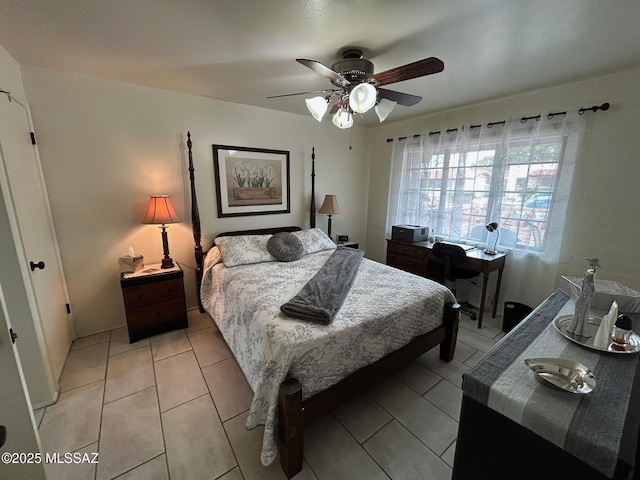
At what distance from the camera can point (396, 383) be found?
80.6 inches

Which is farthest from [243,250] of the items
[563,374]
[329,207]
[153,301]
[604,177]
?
[604,177]

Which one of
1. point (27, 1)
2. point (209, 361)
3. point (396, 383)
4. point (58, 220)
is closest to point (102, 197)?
point (58, 220)

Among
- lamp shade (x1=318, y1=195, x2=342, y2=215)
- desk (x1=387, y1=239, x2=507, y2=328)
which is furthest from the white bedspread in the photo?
lamp shade (x1=318, y1=195, x2=342, y2=215)

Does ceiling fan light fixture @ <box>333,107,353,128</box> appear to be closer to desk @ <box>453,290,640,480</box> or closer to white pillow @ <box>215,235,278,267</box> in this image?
white pillow @ <box>215,235,278,267</box>

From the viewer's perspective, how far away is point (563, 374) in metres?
0.88

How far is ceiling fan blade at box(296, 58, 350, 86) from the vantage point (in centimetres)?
150

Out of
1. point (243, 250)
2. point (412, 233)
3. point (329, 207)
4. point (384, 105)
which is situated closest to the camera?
point (384, 105)

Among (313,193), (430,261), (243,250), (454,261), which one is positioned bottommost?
(430,261)

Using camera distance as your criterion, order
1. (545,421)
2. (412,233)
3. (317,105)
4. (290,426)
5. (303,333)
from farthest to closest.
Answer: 1. (412,233)
2. (317,105)
3. (303,333)
4. (290,426)
5. (545,421)

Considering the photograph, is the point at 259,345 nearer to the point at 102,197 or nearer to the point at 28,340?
the point at 28,340

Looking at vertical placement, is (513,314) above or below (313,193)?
below

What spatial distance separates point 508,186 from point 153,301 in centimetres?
381

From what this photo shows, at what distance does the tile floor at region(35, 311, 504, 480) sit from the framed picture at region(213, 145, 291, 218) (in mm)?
1679

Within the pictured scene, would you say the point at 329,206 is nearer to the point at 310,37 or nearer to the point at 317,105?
the point at 317,105
